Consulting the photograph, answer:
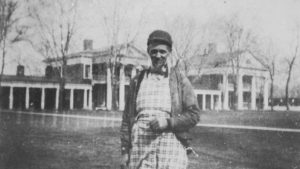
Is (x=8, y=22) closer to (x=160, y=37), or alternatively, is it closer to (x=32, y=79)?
(x=160, y=37)

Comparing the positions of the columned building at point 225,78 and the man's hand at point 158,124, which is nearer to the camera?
the man's hand at point 158,124

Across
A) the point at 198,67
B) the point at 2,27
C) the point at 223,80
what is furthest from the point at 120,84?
the point at 2,27

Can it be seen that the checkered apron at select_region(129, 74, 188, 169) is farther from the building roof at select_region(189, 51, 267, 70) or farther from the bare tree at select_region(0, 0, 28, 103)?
the building roof at select_region(189, 51, 267, 70)

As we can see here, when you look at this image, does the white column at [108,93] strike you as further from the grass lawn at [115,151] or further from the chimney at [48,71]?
the grass lawn at [115,151]

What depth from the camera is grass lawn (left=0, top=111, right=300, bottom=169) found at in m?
6.59

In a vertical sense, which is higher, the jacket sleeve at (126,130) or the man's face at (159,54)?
the man's face at (159,54)

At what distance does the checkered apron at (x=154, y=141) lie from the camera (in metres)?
2.40

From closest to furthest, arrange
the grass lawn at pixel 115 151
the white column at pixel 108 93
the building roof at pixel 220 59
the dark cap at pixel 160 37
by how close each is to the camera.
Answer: the dark cap at pixel 160 37, the grass lawn at pixel 115 151, the building roof at pixel 220 59, the white column at pixel 108 93

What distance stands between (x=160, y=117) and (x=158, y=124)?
10 cm

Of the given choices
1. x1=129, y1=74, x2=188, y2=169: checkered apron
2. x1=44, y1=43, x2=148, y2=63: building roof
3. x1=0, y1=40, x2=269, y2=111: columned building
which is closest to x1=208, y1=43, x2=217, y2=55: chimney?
x1=0, y1=40, x2=269, y2=111: columned building

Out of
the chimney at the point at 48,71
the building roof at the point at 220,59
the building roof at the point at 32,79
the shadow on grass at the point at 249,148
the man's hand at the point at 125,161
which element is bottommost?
the shadow on grass at the point at 249,148

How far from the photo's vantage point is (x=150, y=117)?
7.97 feet

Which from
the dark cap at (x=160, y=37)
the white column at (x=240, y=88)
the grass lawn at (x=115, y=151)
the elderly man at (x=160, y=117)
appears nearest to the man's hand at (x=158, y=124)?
the elderly man at (x=160, y=117)

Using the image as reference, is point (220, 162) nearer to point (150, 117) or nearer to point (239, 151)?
point (239, 151)
